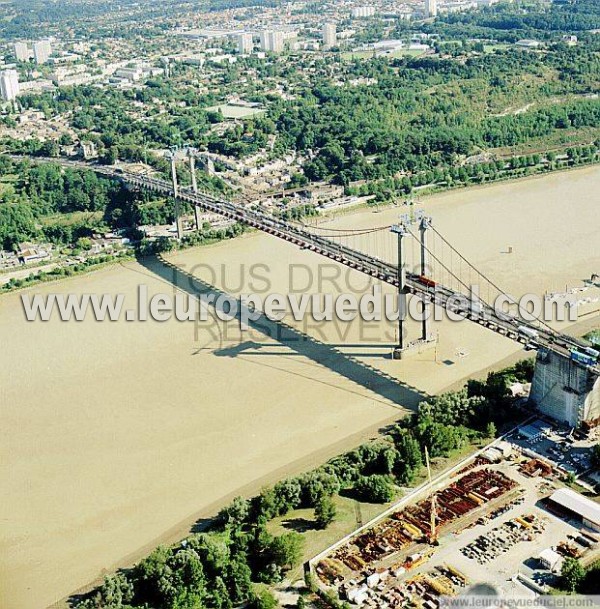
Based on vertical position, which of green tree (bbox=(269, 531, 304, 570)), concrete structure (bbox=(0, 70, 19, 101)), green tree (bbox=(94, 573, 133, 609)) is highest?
concrete structure (bbox=(0, 70, 19, 101))

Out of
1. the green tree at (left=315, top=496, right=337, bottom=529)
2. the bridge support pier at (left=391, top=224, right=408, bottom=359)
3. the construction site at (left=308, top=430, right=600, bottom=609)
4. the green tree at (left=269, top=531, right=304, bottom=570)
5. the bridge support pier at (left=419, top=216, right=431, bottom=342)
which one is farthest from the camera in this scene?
the bridge support pier at (left=419, top=216, right=431, bottom=342)

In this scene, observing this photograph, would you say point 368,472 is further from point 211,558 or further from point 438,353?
point 438,353

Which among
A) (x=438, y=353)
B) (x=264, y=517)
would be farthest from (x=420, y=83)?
(x=264, y=517)

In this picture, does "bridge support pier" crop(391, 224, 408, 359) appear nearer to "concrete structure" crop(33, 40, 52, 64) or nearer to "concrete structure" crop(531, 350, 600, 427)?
"concrete structure" crop(531, 350, 600, 427)

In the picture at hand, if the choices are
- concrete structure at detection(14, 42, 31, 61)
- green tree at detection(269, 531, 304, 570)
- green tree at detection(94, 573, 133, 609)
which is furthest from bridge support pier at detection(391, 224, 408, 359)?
concrete structure at detection(14, 42, 31, 61)

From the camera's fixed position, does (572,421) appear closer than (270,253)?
Yes

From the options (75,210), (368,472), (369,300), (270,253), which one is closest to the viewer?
(368,472)

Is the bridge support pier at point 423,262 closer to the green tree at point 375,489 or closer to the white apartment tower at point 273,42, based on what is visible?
the green tree at point 375,489
